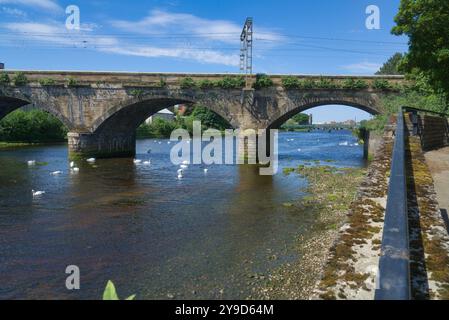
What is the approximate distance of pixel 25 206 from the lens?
18.1 m

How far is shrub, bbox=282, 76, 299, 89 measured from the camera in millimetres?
34750

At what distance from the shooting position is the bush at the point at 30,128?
5906 centimetres

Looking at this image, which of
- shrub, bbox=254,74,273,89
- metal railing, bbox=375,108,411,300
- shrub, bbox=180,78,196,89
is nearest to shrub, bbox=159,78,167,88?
shrub, bbox=180,78,196,89

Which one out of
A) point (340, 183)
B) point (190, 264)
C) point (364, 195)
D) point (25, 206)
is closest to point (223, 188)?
point (340, 183)

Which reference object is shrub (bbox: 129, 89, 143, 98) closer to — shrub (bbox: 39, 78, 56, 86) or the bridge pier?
the bridge pier

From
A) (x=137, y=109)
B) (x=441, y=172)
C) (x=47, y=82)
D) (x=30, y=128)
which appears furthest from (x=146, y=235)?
(x=30, y=128)

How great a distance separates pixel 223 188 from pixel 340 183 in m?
7.29

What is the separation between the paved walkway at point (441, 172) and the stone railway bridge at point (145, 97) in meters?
19.0

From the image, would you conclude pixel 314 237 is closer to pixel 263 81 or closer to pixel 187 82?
pixel 263 81

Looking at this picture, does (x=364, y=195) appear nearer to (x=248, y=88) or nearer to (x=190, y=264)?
(x=190, y=264)

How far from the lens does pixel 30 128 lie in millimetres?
61188

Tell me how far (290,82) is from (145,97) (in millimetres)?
13731

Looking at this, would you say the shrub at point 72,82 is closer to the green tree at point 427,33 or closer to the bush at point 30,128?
the bush at point 30,128

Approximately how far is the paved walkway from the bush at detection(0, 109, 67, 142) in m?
60.5
